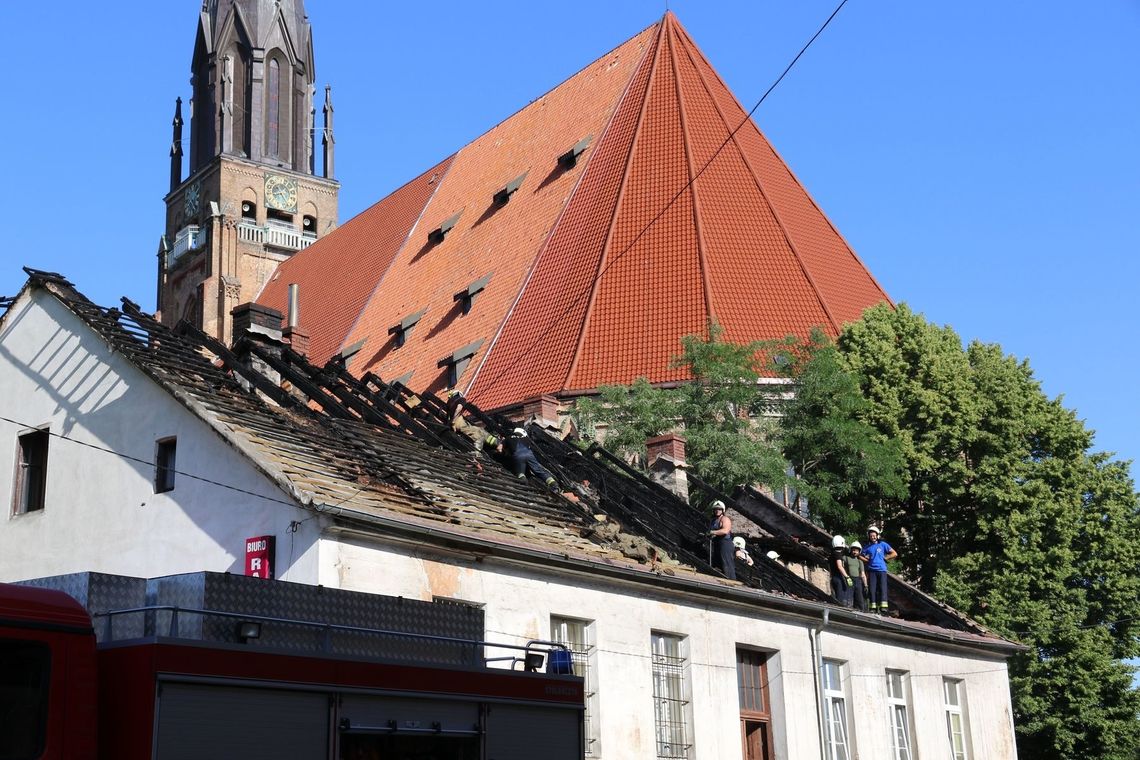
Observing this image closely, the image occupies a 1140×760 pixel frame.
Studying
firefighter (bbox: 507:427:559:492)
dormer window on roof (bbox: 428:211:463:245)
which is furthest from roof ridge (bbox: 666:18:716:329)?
firefighter (bbox: 507:427:559:492)

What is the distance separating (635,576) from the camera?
16891mm

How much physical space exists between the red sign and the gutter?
0.79 metres

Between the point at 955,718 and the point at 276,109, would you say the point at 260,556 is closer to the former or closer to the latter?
the point at 955,718

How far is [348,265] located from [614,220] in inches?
696

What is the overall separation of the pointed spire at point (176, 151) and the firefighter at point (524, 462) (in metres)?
53.8

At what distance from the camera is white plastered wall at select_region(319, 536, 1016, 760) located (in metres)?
14.8

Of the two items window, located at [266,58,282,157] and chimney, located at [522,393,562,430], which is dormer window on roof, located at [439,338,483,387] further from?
window, located at [266,58,282,157]

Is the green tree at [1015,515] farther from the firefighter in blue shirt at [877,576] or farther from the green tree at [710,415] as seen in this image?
the firefighter in blue shirt at [877,576]

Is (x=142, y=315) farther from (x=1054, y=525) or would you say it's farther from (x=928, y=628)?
(x=1054, y=525)

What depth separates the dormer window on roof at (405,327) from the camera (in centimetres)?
4478

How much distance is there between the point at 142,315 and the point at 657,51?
28.3 meters

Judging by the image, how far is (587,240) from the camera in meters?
40.0

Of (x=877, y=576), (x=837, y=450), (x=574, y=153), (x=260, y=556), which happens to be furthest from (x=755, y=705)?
(x=574, y=153)

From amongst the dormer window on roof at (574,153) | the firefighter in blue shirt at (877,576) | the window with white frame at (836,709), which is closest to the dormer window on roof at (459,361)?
the dormer window on roof at (574,153)
